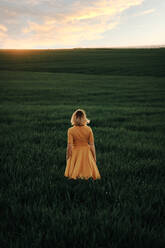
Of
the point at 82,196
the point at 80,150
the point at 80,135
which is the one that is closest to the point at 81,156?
the point at 80,150

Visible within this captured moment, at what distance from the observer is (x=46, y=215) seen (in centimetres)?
258

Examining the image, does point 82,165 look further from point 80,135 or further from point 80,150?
point 80,135

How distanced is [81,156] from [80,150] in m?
0.11

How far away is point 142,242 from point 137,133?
4924 millimetres

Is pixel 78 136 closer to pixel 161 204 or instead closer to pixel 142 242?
pixel 161 204

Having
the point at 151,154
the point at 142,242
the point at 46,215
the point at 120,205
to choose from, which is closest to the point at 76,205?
the point at 46,215

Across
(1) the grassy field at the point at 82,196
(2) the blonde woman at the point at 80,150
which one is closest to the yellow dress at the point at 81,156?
(2) the blonde woman at the point at 80,150

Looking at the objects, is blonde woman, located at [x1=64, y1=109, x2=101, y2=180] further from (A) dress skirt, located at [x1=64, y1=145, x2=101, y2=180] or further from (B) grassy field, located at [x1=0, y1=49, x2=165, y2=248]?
(B) grassy field, located at [x1=0, y1=49, x2=165, y2=248]

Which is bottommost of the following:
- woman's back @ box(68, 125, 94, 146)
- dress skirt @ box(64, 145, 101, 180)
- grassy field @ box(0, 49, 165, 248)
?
grassy field @ box(0, 49, 165, 248)

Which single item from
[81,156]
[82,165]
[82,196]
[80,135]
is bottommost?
[82,196]

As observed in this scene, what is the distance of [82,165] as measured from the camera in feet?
12.0

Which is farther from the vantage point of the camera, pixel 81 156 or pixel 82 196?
pixel 81 156

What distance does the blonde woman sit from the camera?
3.56 m

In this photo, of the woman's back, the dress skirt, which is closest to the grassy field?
the dress skirt
